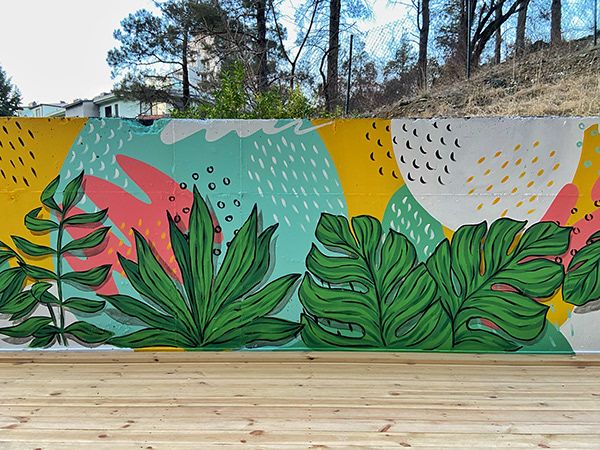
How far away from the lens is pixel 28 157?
3098 millimetres

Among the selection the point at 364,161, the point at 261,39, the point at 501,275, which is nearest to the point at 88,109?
the point at 261,39

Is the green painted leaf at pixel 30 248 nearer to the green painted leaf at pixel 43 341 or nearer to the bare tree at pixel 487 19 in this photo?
the green painted leaf at pixel 43 341

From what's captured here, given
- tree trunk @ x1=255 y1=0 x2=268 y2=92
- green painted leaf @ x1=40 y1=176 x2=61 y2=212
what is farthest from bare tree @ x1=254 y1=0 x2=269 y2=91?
green painted leaf @ x1=40 y1=176 x2=61 y2=212

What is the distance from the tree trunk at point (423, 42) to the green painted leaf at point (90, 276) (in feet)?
28.8

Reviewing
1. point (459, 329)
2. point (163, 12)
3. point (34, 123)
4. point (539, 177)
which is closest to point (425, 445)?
point (459, 329)

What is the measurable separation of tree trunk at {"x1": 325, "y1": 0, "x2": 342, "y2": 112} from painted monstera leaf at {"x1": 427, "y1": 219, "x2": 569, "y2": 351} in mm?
7945

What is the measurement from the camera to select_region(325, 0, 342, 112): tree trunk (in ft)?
35.8

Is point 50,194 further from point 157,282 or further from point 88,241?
point 157,282

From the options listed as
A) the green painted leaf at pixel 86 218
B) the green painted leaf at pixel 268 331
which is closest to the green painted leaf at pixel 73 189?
the green painted leaf at pixel 86 218

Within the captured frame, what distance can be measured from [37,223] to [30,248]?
18cm

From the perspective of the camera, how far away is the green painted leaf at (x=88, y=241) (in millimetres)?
3131

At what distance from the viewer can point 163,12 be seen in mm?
15273

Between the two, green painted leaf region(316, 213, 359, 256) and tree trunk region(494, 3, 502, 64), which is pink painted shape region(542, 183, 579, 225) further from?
tree trunk region(494, 3, 502, 64)

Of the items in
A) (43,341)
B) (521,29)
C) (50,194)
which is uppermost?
(521,29)
